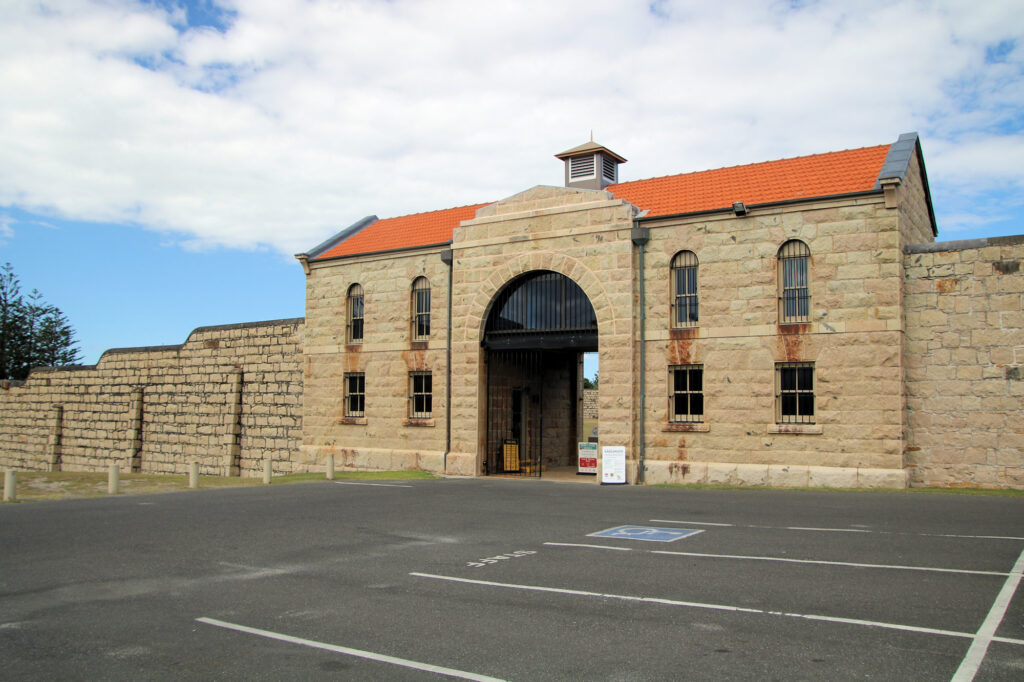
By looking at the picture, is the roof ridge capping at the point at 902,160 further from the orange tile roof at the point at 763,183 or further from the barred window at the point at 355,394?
the barred window at the point at 355,394

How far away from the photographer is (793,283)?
1847 cm

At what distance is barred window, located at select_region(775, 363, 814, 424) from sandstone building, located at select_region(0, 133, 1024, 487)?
1.9 inches

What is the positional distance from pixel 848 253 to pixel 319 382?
16.7m

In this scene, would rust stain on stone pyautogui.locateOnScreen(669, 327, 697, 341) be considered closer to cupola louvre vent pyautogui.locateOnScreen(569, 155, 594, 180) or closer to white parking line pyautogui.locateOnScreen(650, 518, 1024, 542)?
cupola louvre vent pyautogui.locateOnScreen(569, 155, 594, 180)

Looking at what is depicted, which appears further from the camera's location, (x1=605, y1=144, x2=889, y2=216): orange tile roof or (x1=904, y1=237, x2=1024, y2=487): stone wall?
→ (x1=605, y1=144, x2=889, y2=216): orange tile roof

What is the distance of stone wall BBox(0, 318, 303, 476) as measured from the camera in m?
28.1

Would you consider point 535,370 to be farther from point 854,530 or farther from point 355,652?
point 355,652

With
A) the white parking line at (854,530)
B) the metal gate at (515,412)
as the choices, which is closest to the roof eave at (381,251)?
the metal gate at (515,412)

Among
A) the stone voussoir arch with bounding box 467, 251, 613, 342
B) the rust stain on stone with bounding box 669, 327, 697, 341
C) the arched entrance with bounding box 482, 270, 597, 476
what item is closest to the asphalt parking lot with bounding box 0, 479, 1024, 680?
the rust stain on stone with bounding box 669, 327, 697, 341

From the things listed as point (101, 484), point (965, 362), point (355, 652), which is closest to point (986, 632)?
point (355, 652)

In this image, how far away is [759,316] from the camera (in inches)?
733

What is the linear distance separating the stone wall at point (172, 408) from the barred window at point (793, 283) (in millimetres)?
16220

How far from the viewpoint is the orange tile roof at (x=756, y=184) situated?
18.4m

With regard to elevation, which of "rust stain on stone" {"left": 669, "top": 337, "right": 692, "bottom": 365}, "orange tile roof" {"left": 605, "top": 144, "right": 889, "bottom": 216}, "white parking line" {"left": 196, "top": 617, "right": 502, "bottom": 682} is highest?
"orange tile roof" {"left": 605, "top": 144, "right": 889, "bottom": 216}
